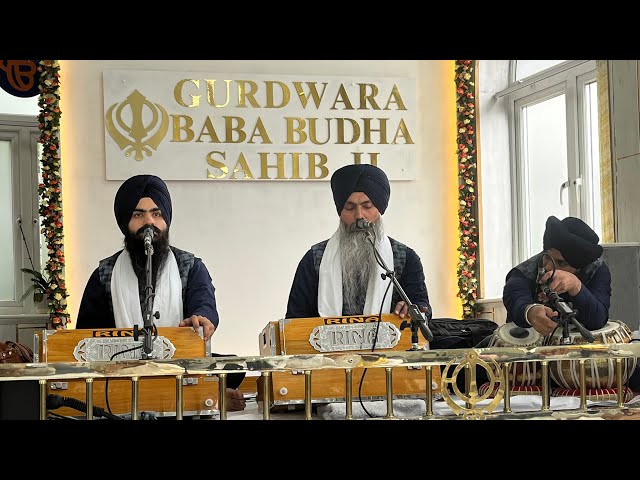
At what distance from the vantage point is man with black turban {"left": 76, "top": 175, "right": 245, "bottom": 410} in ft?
15.0

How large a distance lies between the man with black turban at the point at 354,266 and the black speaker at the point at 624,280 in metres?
1.49

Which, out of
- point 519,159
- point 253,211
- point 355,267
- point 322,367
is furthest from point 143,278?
point 519,159

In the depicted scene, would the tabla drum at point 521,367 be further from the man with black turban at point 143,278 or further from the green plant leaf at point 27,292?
the green plant leaf at point 27,292

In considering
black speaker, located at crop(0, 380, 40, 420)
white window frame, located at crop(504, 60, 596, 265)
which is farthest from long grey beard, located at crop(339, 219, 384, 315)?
white window frame, located at crop(504, 60, 596, 265)

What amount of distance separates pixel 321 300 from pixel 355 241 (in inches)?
14.8

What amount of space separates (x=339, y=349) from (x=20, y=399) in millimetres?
1309

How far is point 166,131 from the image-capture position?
8.12 meters

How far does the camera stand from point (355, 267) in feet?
15.8

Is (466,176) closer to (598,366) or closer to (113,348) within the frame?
(598,366)

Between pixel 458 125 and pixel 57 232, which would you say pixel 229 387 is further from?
pixel 458 125

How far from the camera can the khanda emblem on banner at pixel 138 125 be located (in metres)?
7.98

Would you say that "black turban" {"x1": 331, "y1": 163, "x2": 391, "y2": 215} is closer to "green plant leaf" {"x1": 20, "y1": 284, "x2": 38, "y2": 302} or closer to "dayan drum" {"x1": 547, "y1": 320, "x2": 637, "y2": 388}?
"dayan drum" {"x1": 547, "y1": 320, "x2": 637, "y2": 388}
